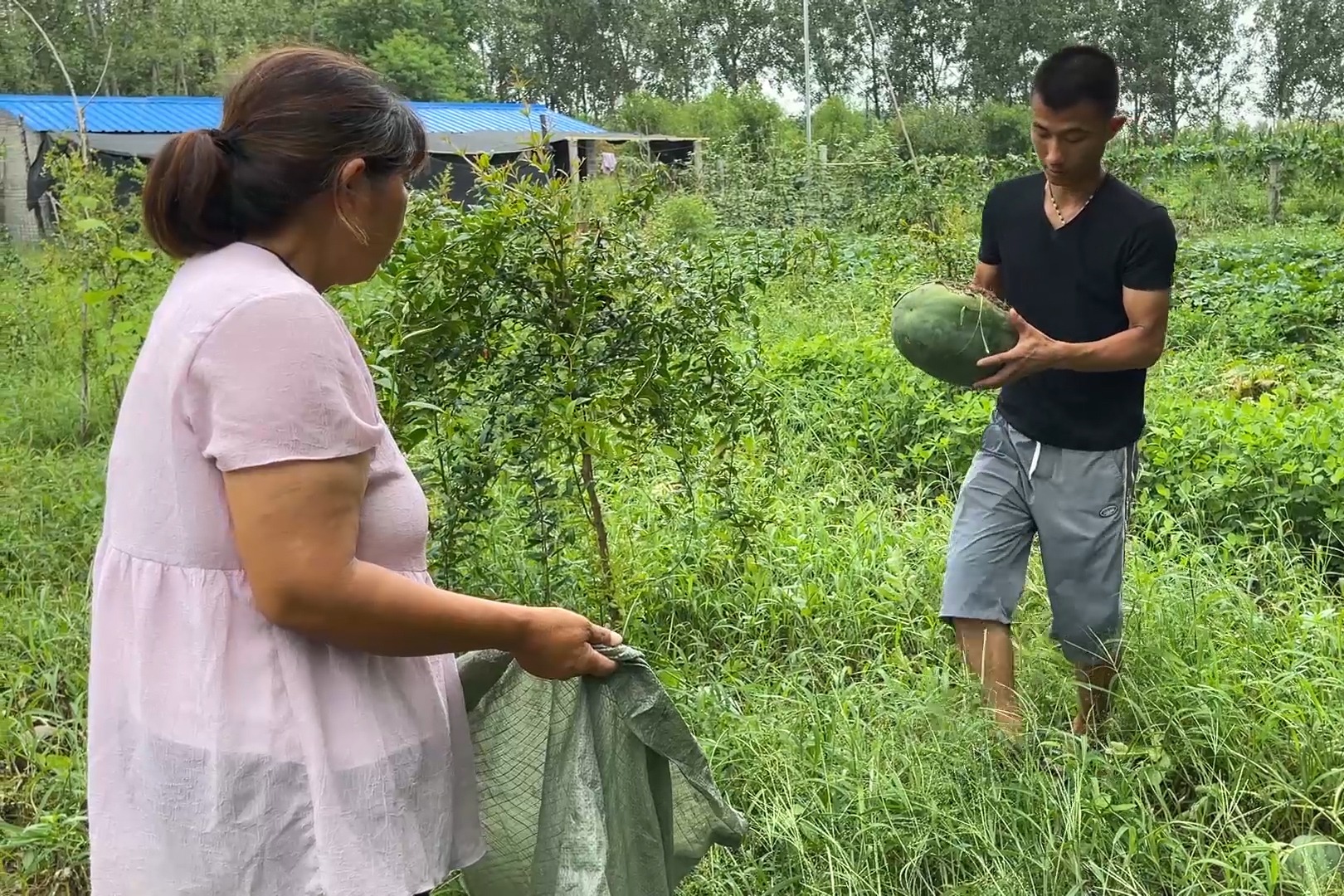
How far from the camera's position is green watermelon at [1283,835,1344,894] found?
2.08 metres

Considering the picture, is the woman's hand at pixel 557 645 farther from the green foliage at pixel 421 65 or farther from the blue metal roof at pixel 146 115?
the green foliage at pixel 421 65

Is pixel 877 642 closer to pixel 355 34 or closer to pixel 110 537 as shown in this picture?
pixel 110 537

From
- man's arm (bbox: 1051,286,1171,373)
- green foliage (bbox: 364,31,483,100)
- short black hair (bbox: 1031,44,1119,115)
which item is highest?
green foliage (bbox: 364,31,483,100)

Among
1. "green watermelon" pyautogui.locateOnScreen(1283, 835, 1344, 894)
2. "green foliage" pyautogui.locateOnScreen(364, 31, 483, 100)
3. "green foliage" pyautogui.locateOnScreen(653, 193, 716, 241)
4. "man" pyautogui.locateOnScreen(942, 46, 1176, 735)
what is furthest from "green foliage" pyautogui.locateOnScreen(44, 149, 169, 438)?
"green foliage" pyautogui.locateOnScreen(364, 31, 483, 100)

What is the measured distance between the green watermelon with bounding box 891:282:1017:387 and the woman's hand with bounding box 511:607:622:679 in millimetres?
1292

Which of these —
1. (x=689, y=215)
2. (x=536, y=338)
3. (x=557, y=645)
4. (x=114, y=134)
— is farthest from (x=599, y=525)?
(x=114, y=134)

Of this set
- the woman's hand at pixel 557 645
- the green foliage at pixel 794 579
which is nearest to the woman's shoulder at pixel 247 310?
the woman's hand at pixel 557 645

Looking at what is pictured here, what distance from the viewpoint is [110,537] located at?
4.22 ft

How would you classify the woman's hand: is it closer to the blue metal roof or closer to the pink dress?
the pink dress

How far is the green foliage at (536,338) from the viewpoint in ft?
7.44

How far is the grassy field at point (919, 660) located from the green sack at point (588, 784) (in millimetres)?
671

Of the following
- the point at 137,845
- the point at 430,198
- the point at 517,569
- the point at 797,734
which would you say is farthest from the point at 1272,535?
the point at 137,845

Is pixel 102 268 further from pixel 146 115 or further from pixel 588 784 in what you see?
pixel 146 115

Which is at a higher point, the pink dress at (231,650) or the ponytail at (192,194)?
→ the ponytail at (192,194)
